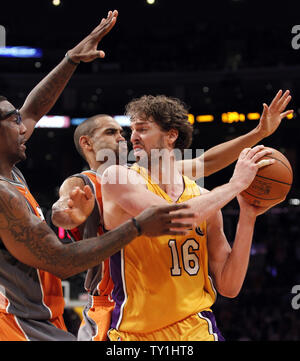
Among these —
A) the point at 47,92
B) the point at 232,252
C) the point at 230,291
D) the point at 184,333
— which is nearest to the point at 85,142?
the point at 47,92

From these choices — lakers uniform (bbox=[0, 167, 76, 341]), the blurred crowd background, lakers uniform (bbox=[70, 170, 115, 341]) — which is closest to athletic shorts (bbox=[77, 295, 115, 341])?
lakers uniform (bbox=[70, 170, 115, 341])

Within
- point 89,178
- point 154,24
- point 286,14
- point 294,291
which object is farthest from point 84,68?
point 89,178

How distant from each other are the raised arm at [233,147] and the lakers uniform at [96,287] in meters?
0.90

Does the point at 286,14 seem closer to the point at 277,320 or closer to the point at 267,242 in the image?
the point at 267,242

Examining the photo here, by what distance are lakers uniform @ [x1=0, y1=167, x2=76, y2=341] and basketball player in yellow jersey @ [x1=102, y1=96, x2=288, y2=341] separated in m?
Result: 0.40

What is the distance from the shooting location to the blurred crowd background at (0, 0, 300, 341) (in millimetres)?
13953

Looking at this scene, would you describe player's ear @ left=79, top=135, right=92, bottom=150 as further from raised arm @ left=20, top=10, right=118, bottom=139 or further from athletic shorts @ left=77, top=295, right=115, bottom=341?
athletic shorts @ left=77, top=295, right=115, bottom=341

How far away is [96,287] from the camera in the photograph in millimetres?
3592

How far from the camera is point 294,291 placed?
12.0 meters

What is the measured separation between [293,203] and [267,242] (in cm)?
157

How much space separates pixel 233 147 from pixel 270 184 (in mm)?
1063

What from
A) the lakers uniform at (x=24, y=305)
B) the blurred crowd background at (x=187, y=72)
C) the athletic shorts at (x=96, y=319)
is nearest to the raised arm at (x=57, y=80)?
the lakers uniform at (x=24, y=305)

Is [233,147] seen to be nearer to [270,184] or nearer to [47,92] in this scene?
[270,184]

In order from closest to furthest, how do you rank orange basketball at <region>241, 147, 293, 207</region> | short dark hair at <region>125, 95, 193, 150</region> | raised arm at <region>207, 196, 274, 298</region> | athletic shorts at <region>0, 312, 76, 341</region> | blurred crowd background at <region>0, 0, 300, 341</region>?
1. athletic shorts at <region>0, 312, 76, 341</region>
2. orange basketball at <region>241, 147, 293, 207</region>
3. raised arm at <region>207, 196, 274, 298</region>
4. short dark hair at <region>125, 95, 193, 150</region>
5. blurred crowd background at <region>0, 0, 300, 341</region>
